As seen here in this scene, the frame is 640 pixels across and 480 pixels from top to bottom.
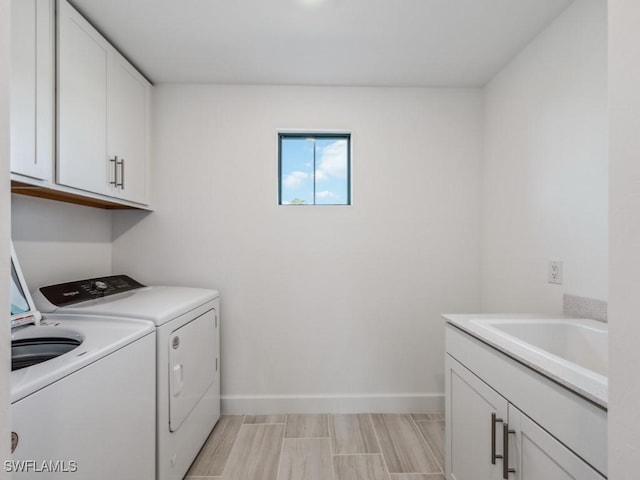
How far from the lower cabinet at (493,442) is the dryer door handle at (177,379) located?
4.26ft

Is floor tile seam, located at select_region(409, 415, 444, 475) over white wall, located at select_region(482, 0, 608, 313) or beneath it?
beneath

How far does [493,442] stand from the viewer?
1.19m

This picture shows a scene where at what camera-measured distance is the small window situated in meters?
2.62

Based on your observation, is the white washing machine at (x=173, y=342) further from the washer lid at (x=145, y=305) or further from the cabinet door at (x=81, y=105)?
the cabinet door at (x=81, y=105)

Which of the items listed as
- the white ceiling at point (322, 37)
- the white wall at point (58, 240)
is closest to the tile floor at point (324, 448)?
the white wall at point (58, 240)

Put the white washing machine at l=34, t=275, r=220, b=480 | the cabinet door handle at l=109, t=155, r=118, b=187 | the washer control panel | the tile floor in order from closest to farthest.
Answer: the white washing machine at l=34, t=275, r=220, b=480 < the washer control panel < the tile floor < the cabinet door handle at l=109, t=155, r=118, b=187

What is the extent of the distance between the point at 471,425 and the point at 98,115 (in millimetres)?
2320

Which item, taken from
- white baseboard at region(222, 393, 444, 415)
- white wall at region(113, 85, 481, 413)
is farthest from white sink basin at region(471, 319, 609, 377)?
white baseboard at region(222, 393, 444, 415)

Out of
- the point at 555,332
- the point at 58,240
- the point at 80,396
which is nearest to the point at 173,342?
the point at 80,396

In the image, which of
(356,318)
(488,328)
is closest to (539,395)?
(488,328)

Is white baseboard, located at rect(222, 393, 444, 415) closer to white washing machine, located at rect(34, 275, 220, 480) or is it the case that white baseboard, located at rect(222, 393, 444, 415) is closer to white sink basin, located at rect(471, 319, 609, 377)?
white washing machine, located at rect(34, 275, 220, 480)

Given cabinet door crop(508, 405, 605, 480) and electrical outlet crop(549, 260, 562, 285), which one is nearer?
cabinet door crop(508, 405, 605, 480)

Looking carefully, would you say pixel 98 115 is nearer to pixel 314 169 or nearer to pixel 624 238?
pixel 314 169

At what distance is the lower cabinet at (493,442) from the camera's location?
921mm
